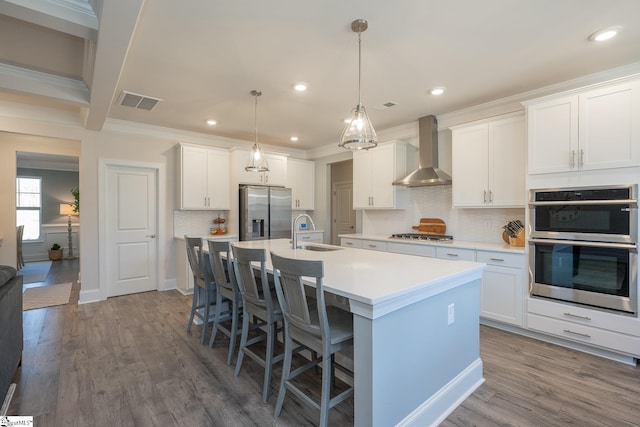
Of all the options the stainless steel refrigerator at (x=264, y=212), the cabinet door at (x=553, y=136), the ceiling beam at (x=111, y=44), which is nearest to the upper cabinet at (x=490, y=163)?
the cabinet door at (x=553, y=136)

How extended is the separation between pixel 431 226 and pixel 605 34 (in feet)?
8.78

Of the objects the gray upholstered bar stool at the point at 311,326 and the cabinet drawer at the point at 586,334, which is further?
the cabinet drawer at the point at 586,334

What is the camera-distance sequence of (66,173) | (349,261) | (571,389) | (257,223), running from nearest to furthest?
(571,389)
(349,261)
(257,223)
(66,173)

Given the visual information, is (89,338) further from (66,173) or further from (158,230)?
(66,173)

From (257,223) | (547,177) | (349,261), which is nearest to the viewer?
(349,261)

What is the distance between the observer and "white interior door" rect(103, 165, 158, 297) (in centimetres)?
458

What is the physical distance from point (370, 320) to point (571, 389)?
73.5 inches

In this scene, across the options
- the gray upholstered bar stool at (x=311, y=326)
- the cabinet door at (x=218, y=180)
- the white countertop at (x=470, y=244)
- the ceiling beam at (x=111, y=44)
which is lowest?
the gray upholstered bar stool at (x=311, y=326)

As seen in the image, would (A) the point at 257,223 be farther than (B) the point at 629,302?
Yes

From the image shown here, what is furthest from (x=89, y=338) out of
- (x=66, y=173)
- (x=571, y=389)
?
(x=66, y=173)

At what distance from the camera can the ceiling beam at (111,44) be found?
1.75 metres

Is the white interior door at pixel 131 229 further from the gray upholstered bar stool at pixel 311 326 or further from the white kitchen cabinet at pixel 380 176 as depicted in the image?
the gray upholstered bar stool at pixel 311 326

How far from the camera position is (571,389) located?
221 centimetres

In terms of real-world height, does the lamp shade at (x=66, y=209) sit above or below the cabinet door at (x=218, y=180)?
below
